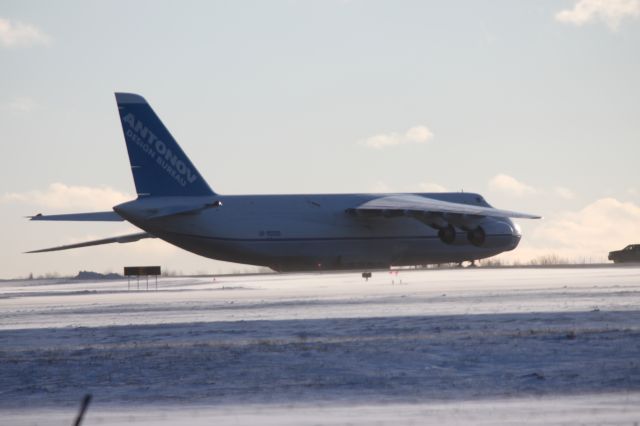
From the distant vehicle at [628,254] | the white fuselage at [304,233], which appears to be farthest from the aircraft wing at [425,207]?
the distant vehicle at [628,254]

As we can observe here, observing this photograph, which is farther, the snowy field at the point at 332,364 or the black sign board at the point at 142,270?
the black sign board at the point at 142,270

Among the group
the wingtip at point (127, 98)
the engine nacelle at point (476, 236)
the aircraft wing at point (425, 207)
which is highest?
the wingtip at point (127, 98)

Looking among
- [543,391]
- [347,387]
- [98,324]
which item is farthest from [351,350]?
[98,324]

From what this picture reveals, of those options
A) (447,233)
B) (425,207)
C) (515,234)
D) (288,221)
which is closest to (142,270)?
(288,221)

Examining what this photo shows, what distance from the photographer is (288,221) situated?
2253 inches

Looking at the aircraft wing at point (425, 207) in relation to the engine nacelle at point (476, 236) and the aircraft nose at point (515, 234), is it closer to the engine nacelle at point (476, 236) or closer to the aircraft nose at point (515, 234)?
the engine nacelle at point (476, 236)

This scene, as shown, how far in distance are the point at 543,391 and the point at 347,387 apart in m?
2.95

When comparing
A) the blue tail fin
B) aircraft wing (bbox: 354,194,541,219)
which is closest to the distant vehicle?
aircraft wing (bbox: 354,194,541,219)

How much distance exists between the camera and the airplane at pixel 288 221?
53.9m

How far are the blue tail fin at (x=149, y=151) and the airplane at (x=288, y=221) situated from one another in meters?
0.05

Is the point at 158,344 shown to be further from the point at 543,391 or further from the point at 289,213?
the point at 289,213

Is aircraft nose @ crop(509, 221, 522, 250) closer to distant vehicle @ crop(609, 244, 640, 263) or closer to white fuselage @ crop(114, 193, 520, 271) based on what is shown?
white fuselage @ crop(114, 193, 520, 271)

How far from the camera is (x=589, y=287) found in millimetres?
43594

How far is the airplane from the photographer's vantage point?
53.9 m
